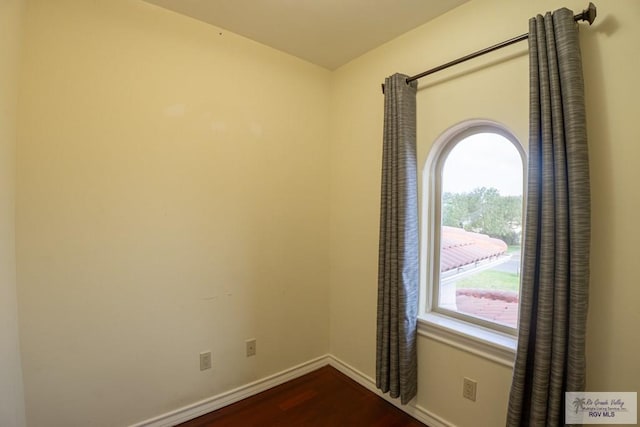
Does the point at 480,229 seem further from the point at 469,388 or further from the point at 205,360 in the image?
the point at 205,360

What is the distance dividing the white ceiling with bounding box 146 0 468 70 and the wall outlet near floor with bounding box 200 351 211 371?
2.16m

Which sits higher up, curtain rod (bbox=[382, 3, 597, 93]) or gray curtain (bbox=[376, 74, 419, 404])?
curtain rod (bbox=[382, 3, 597, 93])

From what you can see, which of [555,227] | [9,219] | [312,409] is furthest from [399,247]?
[9,219]

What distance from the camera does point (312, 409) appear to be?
79.7 inches

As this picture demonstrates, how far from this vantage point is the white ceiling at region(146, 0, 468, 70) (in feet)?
5.70

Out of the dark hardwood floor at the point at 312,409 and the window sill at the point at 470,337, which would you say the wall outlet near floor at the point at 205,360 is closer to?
the dark hardwood floor at the point at 312,409

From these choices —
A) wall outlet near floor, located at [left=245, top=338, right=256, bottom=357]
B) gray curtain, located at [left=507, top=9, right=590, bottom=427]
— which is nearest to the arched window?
gray curtain, located at [left=507, top=9, right=590, bottom=427]

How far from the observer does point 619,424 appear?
48.4 inches

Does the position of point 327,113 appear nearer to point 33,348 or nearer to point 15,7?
point 15,7

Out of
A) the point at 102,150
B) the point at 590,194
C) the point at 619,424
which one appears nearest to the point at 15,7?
the point at 102,150

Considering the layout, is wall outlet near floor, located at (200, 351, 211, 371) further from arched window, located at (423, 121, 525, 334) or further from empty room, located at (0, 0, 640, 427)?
arched window, located at (423, 121, 525, 334)

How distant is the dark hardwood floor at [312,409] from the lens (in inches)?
74.7

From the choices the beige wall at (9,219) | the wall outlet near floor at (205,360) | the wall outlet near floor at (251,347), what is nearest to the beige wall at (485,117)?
the wall outlet near floor at (251,347)

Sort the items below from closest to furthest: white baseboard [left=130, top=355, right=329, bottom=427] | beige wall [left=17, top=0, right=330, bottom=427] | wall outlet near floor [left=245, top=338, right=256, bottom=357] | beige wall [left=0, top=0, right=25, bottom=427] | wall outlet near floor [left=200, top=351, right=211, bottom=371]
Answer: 1. beige wall [left=0, top=0, right=25, bottom=427]
2. beige wall [left=17, top=0, right=330, bottom=427]
3. white baseboard [left=130, top=355, right=329, bottom=427]
4. wall outlet near floor [left=200, top=351, right=211, bottom=371]
5. wall outlet near floor [left=245, top=338, right=256, bottom=357]
